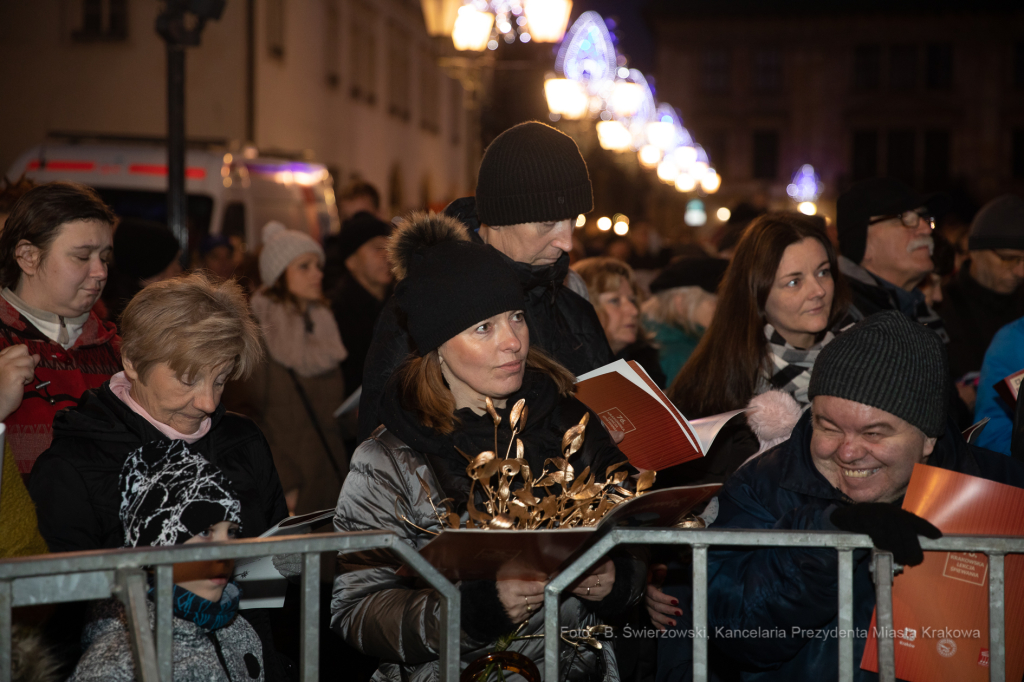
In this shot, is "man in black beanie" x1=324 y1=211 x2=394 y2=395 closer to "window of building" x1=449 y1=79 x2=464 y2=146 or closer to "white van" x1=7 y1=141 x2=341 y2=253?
"white van" x1=7 y1=141 x2=341 y2=253

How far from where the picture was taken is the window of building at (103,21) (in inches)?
681

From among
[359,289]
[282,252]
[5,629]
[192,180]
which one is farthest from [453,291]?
[192,180]

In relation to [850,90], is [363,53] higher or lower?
lower

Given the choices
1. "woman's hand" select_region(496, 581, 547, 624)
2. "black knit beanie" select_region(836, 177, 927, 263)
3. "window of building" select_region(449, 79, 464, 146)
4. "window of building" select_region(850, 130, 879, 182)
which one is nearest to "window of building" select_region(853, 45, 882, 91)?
"window of building" select_region(850, 130, 879, 182)

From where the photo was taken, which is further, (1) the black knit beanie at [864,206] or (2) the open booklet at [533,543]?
(1) the black knit beanie at [864,206]

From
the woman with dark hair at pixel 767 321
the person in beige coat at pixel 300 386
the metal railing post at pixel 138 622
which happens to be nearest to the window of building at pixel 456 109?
the person in beige coat at pixel 300 386

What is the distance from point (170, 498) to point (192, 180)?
29.8 feet

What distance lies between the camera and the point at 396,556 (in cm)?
216

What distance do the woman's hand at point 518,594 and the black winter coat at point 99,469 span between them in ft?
2.71

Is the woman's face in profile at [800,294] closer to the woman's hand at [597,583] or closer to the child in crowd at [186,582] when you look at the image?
the woman's hand at [597,583]

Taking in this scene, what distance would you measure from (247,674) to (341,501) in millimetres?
486

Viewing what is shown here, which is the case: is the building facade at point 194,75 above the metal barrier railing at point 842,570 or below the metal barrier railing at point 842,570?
above

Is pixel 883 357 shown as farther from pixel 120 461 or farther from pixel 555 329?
pixel 120 461

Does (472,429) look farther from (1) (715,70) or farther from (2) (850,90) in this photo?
(1) (715,70)
